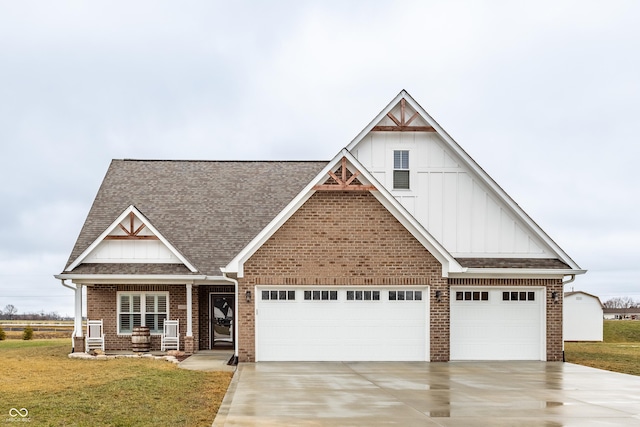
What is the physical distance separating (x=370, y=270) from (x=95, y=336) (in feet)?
34.1

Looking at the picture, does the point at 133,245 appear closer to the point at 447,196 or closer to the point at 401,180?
the point at 401,180

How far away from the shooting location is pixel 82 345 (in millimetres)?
24344

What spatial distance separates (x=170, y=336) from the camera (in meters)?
24.5

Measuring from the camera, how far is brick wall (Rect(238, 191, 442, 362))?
67.2 ft

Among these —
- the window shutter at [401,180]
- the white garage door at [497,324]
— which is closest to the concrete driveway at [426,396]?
the white garage door at [497,324]

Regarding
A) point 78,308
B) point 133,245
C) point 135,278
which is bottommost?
point 78,308

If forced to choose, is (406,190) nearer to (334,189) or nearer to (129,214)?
(334,189)

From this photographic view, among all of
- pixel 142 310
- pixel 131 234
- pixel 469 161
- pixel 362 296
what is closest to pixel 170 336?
pixel 142 310

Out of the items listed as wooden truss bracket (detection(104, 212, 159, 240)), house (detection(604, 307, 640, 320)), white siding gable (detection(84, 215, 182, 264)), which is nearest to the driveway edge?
white siding gable (detection(84, 215, 182, 264))

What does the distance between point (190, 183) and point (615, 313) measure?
2783 inches

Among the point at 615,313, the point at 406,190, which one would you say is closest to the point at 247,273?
the point at 406,190

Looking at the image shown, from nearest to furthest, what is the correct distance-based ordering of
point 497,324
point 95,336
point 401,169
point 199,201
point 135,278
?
point 497,324, point 401,169, point 135,278, point 95,336, point 199,201

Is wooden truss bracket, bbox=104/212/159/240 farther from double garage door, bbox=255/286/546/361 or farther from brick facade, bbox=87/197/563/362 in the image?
double garage door, bbox=255/286/546/361

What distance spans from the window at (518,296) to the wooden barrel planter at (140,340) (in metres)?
12.0
